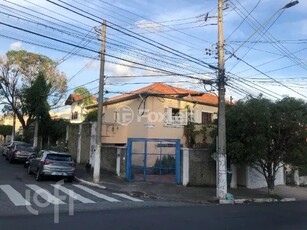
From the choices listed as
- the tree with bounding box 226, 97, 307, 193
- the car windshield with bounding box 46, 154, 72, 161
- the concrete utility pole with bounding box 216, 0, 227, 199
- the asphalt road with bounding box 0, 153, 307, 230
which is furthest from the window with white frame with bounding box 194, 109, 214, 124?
the asphalt road with bounding box 0, 153, 307, 230

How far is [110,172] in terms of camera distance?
83.5ft

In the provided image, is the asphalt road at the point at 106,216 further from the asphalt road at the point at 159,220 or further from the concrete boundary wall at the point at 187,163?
the concrete boundary wall at the point at 187,163

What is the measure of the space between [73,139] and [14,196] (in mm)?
A: 19418

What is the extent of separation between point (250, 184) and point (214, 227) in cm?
1574

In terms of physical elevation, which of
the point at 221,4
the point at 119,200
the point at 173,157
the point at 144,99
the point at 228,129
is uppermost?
the point at 221,4

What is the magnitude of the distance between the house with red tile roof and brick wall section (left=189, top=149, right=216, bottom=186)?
5.81 meters

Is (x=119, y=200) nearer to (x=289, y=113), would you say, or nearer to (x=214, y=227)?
(x=214, y=227)

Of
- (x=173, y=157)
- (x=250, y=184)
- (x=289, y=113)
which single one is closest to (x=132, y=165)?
(x=173, y=157)

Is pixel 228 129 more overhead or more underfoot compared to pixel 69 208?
more overhead

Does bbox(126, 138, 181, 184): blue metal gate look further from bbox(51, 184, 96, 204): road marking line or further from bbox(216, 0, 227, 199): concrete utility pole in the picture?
bbox(51, 184, 96, 204): road marking line

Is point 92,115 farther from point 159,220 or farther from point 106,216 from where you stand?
point 159,220

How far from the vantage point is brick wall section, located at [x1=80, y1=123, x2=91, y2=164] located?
3052 centimetres

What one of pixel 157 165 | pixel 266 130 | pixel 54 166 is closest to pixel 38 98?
pixel 54 166

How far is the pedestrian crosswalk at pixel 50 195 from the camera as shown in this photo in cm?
1395
